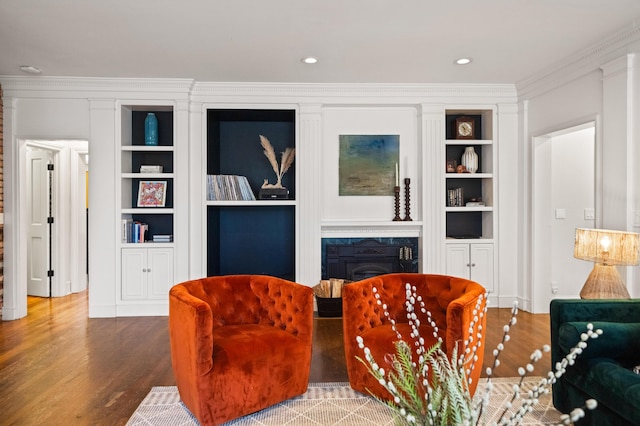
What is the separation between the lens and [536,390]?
33.0 inches

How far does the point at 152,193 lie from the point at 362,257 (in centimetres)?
252

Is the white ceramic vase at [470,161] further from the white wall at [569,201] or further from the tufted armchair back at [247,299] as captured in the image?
the tufted armchair back at [247,299]

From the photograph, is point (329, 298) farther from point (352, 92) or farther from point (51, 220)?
point (51, 220)

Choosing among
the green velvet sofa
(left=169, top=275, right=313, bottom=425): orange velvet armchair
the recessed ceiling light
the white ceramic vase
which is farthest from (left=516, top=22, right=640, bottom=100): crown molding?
the recessed ceiling light

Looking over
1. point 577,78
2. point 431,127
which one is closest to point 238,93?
point 431,127

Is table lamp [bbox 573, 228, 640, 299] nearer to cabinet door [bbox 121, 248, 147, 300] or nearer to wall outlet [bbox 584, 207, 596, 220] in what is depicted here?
wall outlet [bbox 584, 207, 596, 220]

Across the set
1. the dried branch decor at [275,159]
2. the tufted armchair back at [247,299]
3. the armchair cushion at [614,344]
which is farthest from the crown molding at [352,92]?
the armchair cushion at [614,344]

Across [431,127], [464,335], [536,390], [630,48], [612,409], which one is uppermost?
[630,48]

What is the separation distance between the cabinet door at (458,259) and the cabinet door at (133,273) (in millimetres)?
3449

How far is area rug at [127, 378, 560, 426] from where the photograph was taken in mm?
2350

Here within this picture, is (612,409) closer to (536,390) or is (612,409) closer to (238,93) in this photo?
(536,390)

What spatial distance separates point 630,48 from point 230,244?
4.29 metres

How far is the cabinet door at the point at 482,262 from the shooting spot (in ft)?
16.3

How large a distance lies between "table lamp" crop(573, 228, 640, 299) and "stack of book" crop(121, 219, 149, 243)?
4273mm
